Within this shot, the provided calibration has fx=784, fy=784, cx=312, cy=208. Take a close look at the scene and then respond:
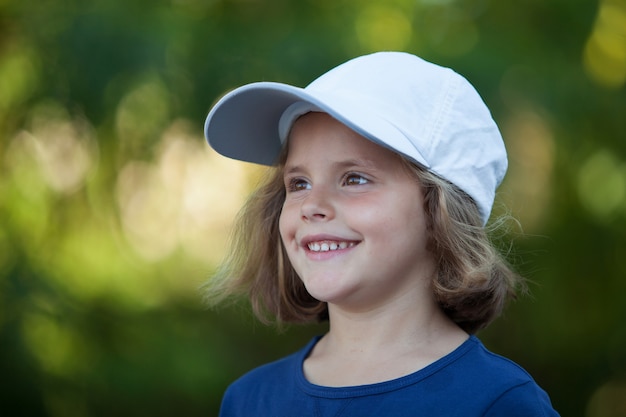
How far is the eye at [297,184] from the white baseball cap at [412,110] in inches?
4.2

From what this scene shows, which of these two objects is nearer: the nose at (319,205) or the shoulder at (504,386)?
the shoulder at (504,386)

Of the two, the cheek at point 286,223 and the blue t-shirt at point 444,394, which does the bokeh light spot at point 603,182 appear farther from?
the cheek at point 286,223

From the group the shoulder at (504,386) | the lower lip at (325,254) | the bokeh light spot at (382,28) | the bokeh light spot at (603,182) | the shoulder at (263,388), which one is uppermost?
the bokeh light spot at (382,28)

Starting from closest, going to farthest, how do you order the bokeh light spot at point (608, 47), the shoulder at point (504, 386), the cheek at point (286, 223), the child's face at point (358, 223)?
the shoulder at point (504, 386) → the child's face at point (358, 223) → the cheek at point (286, 223) → the bokeh light spot at point (608, 47)

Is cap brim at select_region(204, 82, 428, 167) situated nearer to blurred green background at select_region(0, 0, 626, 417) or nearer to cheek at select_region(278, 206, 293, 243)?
cheek at select_region(278, 206, 293, 243)

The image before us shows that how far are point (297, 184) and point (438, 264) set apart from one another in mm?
299

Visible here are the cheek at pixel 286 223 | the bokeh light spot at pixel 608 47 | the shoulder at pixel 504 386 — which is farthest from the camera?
the bokeh light spot at pixel 608 47

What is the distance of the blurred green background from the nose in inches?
37.7

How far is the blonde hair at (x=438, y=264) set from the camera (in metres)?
1.35

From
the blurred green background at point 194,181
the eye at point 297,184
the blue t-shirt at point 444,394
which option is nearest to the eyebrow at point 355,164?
the eye at point 297,184

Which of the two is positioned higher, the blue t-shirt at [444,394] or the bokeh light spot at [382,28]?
the bokeh light spot at [382,28]

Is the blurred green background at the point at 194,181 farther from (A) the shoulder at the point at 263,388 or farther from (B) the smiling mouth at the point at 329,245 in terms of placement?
(B) the smiling mouth at the point at 329,245

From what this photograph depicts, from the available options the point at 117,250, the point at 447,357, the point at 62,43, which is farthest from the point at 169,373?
the point at 447,357

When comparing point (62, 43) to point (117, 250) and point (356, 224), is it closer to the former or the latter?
point (117, 250)
